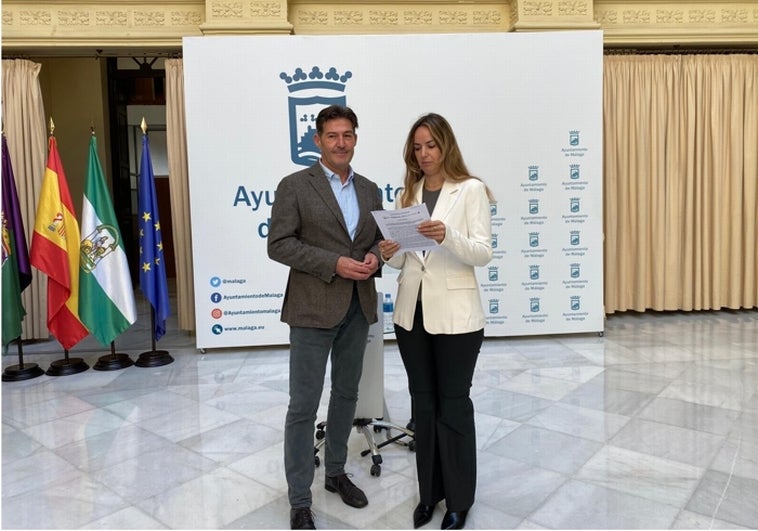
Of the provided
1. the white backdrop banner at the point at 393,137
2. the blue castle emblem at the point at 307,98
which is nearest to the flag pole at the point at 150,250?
the white backdrop banner at the point at 393,137

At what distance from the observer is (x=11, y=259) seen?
4.88 meters

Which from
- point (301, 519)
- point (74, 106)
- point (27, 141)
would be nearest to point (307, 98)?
point (27, 141)

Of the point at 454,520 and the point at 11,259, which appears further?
the point at 11,259

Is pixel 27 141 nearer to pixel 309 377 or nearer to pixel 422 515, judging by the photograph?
pixel 309 377

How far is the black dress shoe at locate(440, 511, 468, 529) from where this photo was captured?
2.46 metres

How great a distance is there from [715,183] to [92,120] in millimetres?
8048

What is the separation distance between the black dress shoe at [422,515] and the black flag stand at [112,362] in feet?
11.3

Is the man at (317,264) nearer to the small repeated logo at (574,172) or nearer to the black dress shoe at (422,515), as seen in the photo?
the black dress shoe at (422,515)

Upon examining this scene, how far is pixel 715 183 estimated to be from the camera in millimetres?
6578

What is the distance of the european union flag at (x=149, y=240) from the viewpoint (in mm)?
5129

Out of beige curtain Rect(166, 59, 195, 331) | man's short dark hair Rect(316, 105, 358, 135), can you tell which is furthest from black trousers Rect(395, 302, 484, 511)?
beige curtain Rect(166, 59, 195, 331)

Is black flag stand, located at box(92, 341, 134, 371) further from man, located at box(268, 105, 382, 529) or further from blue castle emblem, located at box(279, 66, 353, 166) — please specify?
man, located at box(268, 105, 382, 529)

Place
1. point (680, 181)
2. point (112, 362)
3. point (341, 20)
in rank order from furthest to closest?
point (680, 181) < point (341, 20) < point (112, 362)

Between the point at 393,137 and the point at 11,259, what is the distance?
326 centimetres
